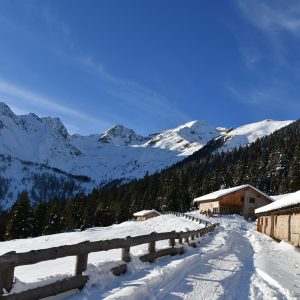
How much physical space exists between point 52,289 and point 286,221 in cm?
2108

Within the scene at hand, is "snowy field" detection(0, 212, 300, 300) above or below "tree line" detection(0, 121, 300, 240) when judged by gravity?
below

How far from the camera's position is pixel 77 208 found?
100438 mm

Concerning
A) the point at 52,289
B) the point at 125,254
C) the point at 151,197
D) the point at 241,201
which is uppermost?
the point at 151,197

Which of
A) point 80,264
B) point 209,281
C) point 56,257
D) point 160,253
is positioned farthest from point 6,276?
point 160,253

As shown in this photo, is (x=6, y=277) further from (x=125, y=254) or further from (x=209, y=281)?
(x=209, y=281)

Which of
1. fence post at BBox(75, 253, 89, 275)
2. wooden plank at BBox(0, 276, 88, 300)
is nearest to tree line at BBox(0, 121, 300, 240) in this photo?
fence post at BBox(75, 253, 89, 275)

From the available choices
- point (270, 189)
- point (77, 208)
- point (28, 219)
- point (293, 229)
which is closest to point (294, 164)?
point (270, 189)

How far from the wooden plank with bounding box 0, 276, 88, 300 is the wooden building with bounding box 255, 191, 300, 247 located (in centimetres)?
1443

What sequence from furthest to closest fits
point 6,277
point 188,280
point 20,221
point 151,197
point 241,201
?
1. point 151,197
2. point 241,201
3. point 20,221
4. point 188,280
5. point 6,277

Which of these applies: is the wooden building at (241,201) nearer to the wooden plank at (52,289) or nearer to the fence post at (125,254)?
the fence post at (125,254)

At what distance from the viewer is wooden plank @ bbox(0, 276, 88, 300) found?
25.9 feet

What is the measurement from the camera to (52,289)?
346 inches

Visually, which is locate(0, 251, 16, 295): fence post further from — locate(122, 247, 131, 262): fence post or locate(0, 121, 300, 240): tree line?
locate(0, 121, 300, 240): tree line

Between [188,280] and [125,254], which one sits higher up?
[125,254]
